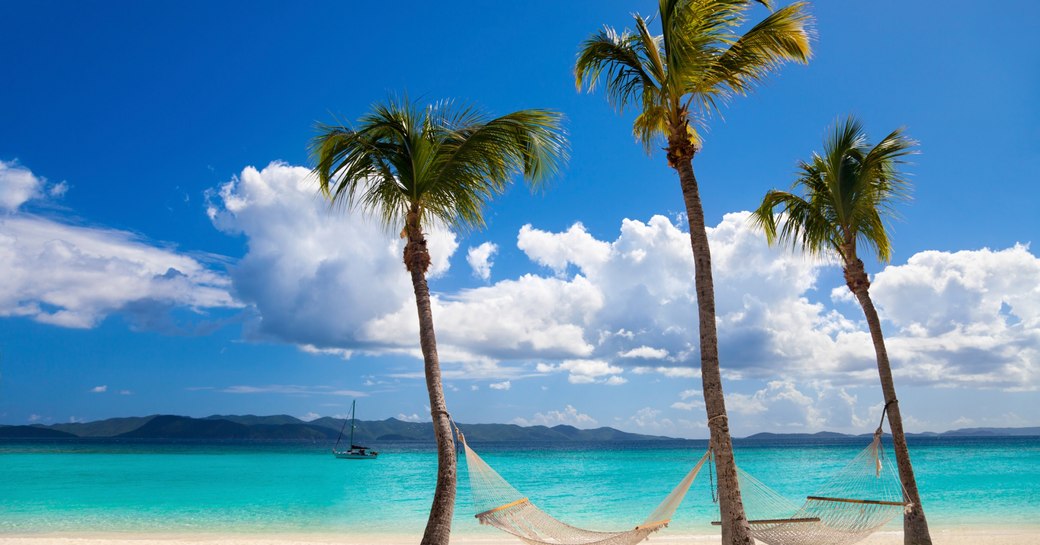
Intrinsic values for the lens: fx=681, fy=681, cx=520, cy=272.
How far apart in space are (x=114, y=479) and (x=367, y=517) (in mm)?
16563

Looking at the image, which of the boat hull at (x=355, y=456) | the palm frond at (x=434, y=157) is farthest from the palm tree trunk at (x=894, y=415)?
the boat hull at (x=355, y=456)

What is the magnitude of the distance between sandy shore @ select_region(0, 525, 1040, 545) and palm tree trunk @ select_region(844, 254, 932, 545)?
2977 mm

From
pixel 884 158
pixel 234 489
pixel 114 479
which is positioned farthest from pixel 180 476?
pixel 884 158

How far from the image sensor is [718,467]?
204 inches

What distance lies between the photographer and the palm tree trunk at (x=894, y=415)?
6.79 m

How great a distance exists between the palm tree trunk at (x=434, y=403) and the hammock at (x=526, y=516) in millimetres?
172

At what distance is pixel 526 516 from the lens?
19.9 ft

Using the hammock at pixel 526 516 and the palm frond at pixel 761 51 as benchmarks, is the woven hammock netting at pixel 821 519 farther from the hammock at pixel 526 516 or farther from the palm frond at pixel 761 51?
the palm frond at pixel 761 51

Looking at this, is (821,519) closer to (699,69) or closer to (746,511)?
(746,511)

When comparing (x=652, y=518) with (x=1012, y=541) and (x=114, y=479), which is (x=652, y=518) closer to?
(x=1012, y=541)

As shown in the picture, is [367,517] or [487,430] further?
[487,430]

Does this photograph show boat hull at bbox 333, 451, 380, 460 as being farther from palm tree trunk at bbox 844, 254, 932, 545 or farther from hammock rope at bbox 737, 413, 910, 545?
hammock rope at bbox 737, 413, 910, 545

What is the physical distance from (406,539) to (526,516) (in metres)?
6.92

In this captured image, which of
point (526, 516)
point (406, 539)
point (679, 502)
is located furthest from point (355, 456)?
point (679, 502)
